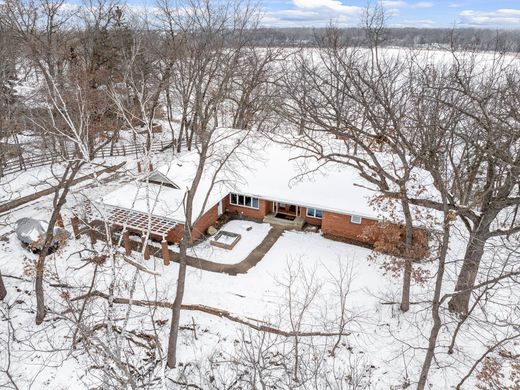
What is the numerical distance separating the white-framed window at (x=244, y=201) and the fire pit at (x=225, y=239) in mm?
2394

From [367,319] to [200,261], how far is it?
320 inches

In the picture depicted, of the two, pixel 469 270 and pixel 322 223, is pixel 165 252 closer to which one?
pixel 322 223

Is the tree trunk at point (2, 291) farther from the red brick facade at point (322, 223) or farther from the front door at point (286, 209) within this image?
the front door at point (286, 209)

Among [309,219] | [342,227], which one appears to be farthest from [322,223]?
[309,219]

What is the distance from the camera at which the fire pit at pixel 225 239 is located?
61.9ft

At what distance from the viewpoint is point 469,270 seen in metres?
13.3

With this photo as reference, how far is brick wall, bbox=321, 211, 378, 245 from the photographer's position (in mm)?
19469

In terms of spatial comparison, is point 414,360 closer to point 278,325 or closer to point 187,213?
point 278,325

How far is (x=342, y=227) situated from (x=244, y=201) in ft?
19.4

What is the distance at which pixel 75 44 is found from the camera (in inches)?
1422

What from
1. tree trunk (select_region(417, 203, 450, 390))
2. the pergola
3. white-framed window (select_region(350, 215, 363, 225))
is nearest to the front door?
white-framed window (select_region(350, 215, 363, 225))

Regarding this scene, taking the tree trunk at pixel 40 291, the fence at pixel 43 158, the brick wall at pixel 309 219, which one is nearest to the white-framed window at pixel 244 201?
the brick wall at pixel 309 219

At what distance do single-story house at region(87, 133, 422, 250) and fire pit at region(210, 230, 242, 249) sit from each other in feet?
3.20

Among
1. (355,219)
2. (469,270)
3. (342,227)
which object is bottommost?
(342,227)
